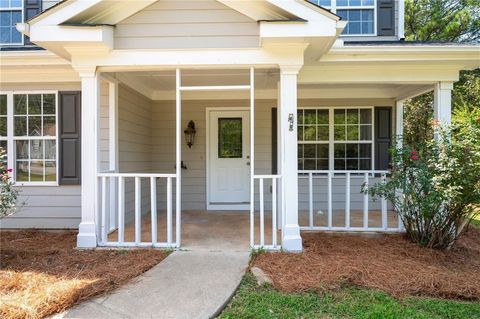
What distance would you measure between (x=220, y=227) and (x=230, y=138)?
212 cm

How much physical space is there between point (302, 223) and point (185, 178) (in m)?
2.52

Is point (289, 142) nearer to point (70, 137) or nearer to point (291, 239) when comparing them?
point (291, 239)

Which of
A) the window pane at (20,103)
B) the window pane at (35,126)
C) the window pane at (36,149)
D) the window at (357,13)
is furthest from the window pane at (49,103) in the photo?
the window at (357,13)

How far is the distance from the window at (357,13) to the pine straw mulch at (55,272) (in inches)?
185

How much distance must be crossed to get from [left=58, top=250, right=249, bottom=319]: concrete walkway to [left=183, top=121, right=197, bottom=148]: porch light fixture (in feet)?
10.7

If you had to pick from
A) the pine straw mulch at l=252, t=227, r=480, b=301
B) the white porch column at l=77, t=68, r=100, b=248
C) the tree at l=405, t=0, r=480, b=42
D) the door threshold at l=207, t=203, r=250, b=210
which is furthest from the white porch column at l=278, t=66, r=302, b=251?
the tree at l=405, t=0, r=480, b=42

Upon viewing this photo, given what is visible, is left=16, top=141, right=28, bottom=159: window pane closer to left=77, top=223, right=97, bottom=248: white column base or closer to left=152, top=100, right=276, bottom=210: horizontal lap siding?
left=77, top=223, right=97, bottom=248: white column base

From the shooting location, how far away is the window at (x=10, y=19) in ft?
19.0

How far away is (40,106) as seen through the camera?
5270 millimetres

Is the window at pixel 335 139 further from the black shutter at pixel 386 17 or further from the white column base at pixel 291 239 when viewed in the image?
the white column base at pixel 291 239

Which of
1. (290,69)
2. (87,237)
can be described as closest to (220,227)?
(87,237)

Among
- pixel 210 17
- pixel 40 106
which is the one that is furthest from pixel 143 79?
pixel 210 17

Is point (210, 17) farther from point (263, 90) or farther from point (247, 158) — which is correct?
point (247, 158)

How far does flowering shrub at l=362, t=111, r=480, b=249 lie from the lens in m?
3.95
